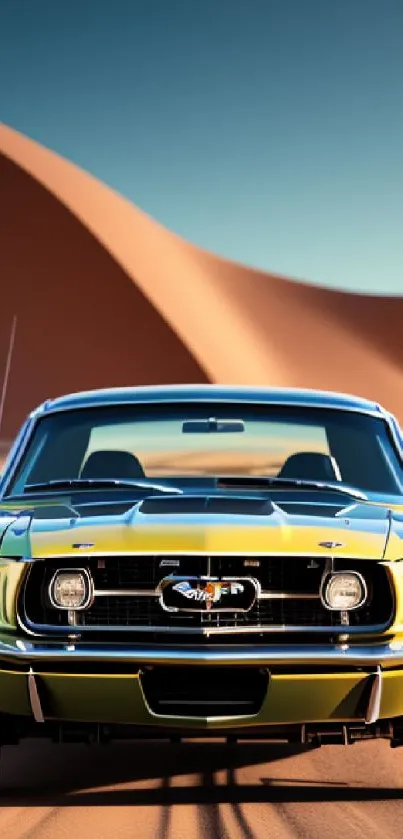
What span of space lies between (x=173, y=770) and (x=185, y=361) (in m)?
58.6

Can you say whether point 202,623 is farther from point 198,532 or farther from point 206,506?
point 206,506

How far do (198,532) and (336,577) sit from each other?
0.50 m

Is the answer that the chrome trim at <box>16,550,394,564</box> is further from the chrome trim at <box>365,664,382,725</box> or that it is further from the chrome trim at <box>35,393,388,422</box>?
the chrome trim at <box>35,393,388,422</box>

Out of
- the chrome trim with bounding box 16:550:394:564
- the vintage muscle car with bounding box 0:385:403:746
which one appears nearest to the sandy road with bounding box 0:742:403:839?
the vintage muscle car with bounding box 0:385:403:746

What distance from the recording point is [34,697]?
414 cm

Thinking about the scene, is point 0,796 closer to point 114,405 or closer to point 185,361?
point 114,405

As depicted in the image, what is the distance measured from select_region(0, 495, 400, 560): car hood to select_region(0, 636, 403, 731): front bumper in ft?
1.06

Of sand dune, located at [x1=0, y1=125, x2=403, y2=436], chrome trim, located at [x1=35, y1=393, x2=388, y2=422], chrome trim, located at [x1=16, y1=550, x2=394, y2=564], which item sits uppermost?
sand dune, located at [x1=0, y1=125, x2=403, y2=436]

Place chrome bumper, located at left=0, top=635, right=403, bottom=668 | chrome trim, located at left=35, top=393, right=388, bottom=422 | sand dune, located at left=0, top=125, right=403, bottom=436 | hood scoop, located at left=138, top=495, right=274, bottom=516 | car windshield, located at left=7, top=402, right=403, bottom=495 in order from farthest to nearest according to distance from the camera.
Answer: sand dune, located at left=0, top=125, right=403, bottom=436 < chrome trim, located at left=35, top=393, right=388, bottom=422 < car windshield, located at left=7, top=402, right=403, bottom=495 < hood scoop, located at left=138, top=495, right=274, bottom=516 < chrome bumper, located at left=0, top=635, right=403, bottom=668

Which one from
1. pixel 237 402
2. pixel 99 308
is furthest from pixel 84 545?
pixel 99 308

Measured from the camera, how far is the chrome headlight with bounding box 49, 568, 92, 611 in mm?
4254

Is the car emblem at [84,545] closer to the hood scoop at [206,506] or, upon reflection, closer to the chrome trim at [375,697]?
the hood scoop at [206,506]

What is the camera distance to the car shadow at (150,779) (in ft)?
15.0

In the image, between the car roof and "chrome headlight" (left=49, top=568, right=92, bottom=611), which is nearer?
"chrome headlight" (left=49, top=568, right=92, bottom=611)
